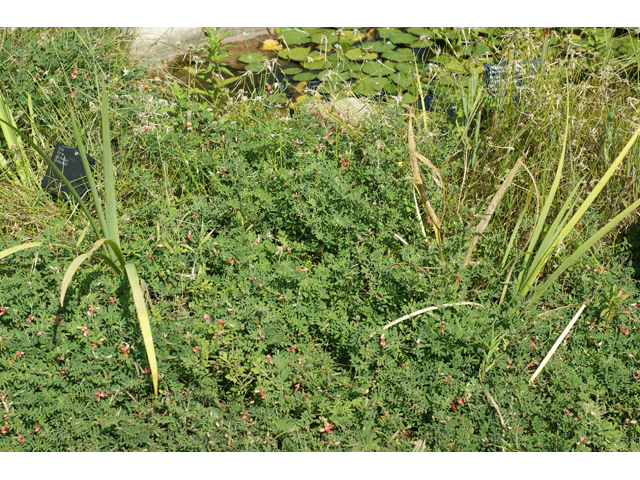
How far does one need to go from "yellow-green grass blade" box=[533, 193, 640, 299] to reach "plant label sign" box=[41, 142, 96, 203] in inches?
104

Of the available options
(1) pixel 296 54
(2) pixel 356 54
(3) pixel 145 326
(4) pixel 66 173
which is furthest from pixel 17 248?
(2) pixel 356 54

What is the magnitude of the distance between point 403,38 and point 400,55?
31cm

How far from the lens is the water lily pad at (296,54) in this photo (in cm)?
483

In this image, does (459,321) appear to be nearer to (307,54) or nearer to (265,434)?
(265,434)

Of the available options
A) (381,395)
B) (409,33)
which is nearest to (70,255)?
(381,395)

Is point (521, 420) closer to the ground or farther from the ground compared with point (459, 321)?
closer to the ground

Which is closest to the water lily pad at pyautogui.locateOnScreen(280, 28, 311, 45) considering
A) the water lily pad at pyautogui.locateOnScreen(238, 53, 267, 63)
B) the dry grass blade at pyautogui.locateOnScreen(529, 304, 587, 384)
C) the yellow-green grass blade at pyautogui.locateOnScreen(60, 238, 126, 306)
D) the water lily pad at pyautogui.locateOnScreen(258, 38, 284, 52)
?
the water lily pad at pyautogui.locateOnScreen(258, 38, 284, 52)

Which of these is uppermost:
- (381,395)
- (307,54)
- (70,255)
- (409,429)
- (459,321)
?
(307,54)

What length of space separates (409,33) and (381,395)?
12.5ft

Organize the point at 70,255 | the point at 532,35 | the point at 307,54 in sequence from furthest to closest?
the point at 307,54, the point at 532,35, the point at 70,255

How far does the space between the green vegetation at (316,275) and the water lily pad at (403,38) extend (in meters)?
1.31

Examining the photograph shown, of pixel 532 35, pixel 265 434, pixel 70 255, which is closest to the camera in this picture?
pixel 265 434

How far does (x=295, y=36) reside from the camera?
507 centimetres

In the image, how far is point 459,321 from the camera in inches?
96.0
